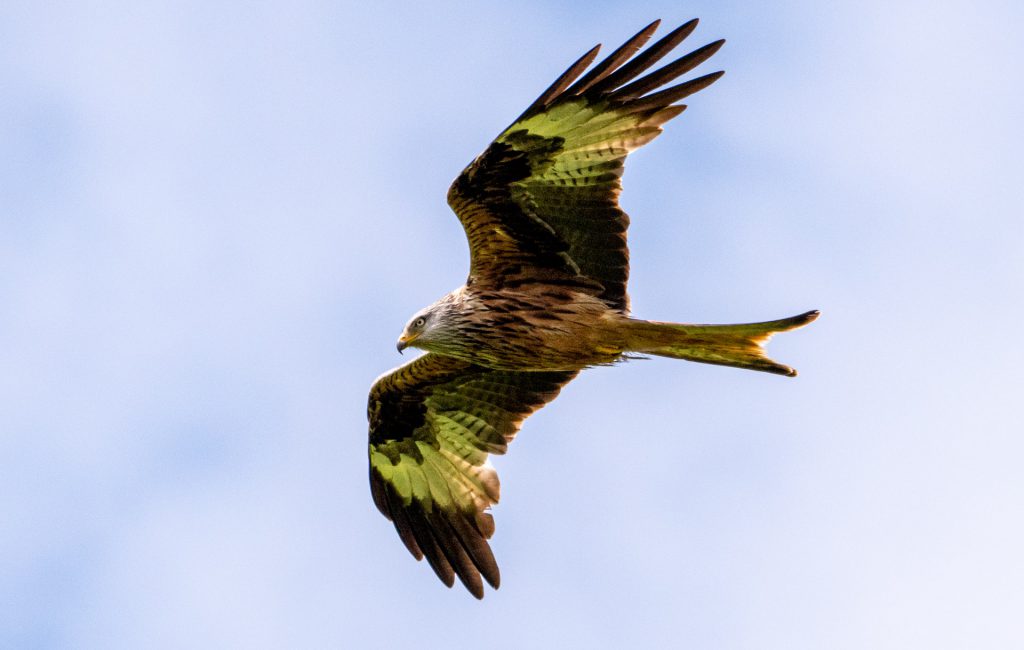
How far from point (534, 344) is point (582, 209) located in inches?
43.4

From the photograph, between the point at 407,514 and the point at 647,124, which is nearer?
the point at 647,124

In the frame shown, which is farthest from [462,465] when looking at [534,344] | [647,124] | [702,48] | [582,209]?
[702,48]

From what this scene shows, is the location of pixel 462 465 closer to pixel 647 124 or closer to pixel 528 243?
pixel 528 243

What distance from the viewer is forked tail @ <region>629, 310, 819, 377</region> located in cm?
1043

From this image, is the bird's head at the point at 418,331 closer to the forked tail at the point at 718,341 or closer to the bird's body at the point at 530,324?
the bird's body at the point at 530,324

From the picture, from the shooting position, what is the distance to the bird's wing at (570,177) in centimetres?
1059

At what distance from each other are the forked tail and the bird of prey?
0.01 metres

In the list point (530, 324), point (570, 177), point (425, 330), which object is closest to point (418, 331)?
point (425, 330)

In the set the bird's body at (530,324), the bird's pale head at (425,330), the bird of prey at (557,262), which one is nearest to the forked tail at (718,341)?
the bird of prey at (557,262)

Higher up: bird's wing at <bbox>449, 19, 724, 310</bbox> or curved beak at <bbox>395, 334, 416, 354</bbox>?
bird's wing at <bbox>449, 19, 724, 310</bbox>

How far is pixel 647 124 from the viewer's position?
35.6 feet

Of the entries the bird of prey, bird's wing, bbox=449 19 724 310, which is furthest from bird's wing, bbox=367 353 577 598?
bird's wing, bbox=449 19 724 310

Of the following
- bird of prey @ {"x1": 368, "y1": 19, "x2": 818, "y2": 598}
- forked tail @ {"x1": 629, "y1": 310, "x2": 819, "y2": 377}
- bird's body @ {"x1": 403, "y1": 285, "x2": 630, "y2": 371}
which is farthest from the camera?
bird's body @ {"x1": 403, "y1": 285, "x2": 630, "y2": 371}

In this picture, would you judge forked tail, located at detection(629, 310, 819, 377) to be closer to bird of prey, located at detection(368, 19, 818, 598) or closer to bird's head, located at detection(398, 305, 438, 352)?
→ bird of prey, located at detection(368, 19, 818, 598)
